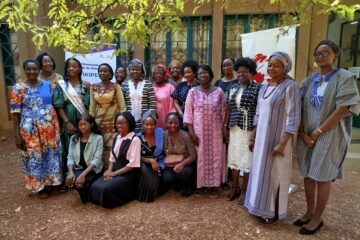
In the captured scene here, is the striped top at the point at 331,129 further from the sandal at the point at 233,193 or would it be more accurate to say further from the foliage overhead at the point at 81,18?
the sandal at the point at 233,193

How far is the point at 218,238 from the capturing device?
301cm

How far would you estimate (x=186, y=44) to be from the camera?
6309mm

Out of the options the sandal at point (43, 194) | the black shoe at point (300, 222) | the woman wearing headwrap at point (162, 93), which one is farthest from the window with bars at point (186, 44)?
the black shoe at point (300, 222)

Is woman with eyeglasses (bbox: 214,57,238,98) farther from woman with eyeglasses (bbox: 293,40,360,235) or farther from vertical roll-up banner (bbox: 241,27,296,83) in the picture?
vertical roll-up banner (bbox: 241,27,296,83)

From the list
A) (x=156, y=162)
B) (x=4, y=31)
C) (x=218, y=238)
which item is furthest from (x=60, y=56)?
(x=218, y=238)

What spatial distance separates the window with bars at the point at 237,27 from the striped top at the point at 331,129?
3.33 m

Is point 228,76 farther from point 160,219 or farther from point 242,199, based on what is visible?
point 160,219

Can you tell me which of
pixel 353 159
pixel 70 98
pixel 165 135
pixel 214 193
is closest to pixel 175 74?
pixel 165 135

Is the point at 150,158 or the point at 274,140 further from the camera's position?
the point at 150,158

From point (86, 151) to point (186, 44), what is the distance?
3391 millimetres

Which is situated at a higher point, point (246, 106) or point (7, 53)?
point (7, 53)

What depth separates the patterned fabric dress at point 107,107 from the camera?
4066mm

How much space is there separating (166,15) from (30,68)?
2118mm

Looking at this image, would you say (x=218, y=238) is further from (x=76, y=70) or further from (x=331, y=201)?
(x=76, y=70)
